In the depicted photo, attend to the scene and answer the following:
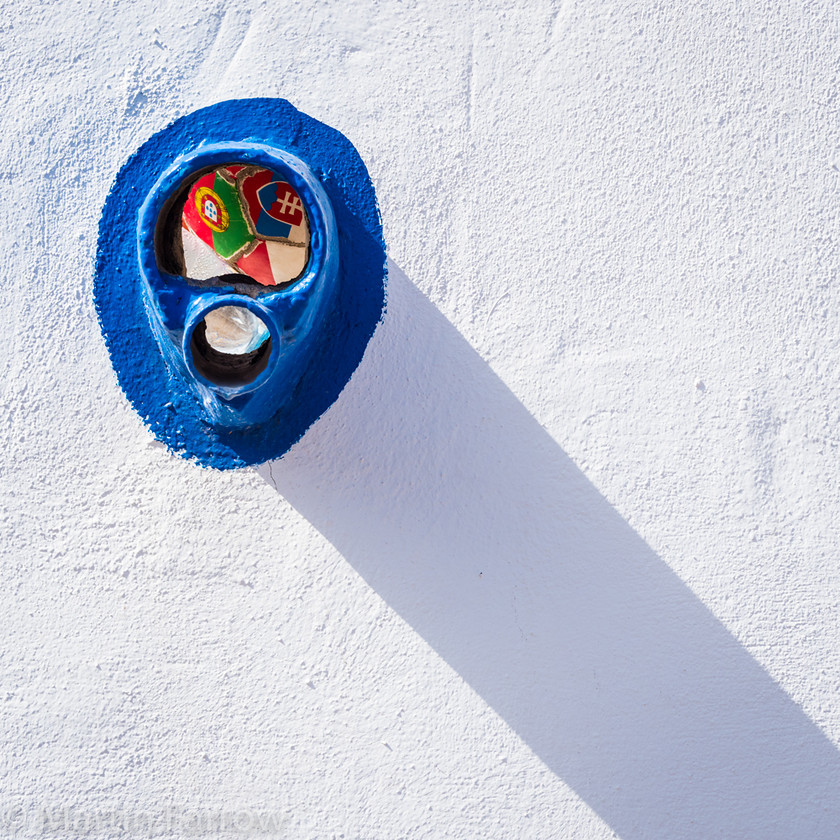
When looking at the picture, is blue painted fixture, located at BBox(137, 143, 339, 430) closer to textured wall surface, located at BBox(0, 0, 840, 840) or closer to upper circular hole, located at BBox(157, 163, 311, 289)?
upper circular hole, located at BBox(157, 163, 311, 289)

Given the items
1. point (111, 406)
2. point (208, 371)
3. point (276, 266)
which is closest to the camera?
point (208, 371)

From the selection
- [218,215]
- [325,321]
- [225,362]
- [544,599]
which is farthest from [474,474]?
[218,215]

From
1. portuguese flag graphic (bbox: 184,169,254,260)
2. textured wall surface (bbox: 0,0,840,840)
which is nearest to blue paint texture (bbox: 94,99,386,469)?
textured wall surface (bbox: 0,0,840,840)

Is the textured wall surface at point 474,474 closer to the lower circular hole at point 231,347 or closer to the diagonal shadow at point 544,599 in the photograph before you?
the diagonal shadow at point 544,599

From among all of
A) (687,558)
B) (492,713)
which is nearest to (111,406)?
(492,713)

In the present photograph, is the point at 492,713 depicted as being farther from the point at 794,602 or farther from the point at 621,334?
the point at 621,334

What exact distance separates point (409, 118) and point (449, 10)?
→ 194 mm

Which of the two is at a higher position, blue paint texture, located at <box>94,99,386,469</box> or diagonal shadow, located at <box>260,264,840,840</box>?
blue paint texture, located at <box>94,99,386,469</box>

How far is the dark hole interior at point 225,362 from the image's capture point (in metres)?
1.23

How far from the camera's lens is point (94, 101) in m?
1.49

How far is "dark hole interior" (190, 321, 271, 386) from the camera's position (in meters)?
1.23

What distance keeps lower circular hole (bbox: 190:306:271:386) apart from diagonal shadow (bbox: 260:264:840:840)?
8.6 inches

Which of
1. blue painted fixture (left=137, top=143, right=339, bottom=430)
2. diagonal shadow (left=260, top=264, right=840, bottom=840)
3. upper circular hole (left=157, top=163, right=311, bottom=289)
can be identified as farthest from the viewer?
diagonal shadow (left=260, top=264, right=840, bottom=840)

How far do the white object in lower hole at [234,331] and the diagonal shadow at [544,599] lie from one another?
234mm
